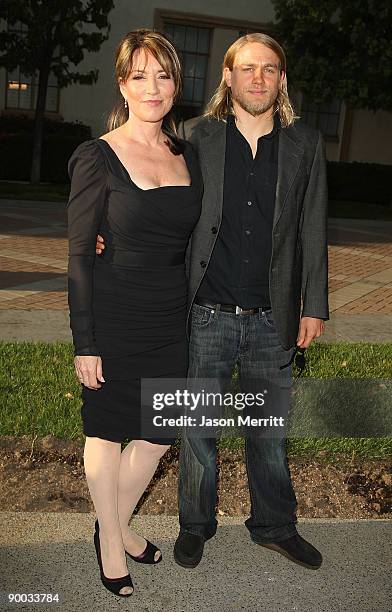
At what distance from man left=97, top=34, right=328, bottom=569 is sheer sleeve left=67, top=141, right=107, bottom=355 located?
49 cm

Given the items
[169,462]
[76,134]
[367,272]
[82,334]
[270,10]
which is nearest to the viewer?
[82,334]

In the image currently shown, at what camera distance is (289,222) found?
123 inches

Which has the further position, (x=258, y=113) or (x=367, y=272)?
(x=367, y=272)

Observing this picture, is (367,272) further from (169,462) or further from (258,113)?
(258,113)

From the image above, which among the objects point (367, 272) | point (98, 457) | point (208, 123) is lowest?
point (367, 272)

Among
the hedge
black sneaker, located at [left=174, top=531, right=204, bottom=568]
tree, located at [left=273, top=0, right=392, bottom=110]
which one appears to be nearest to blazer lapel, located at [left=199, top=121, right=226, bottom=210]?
black sneaker, located at [left=174, top=531, right=204, bottom=568]

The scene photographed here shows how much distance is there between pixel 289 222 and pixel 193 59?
77.4 ft

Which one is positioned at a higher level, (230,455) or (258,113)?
(258,113)

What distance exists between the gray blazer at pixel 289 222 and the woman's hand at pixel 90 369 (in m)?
0.49

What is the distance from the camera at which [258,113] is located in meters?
3.07

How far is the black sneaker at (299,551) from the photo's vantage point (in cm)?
338

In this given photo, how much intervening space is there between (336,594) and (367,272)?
27.4 ft

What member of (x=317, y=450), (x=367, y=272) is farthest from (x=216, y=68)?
(x=317, y=450)

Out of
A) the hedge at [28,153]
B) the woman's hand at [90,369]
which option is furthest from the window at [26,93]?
the woman's hand at [90,369]
